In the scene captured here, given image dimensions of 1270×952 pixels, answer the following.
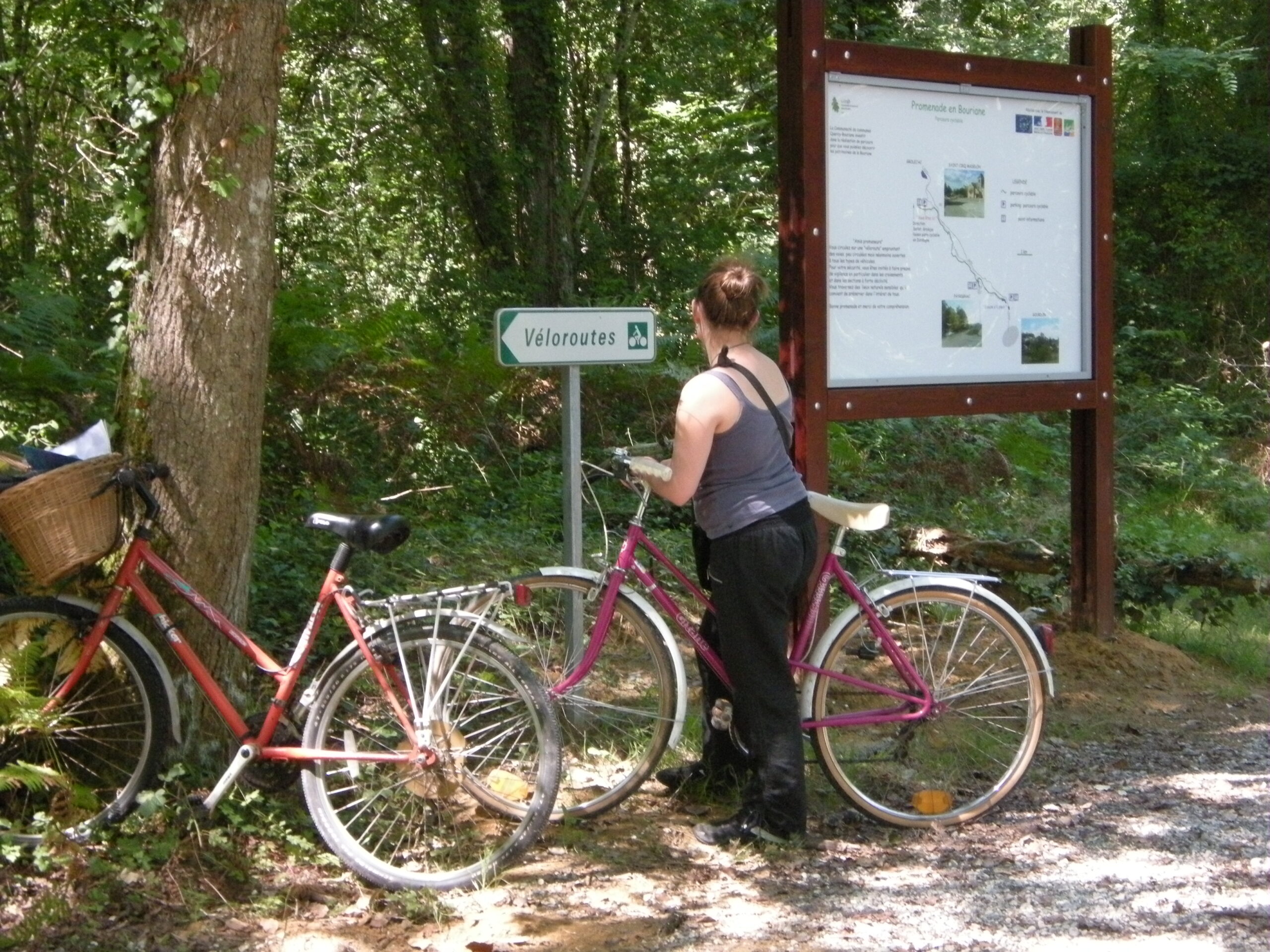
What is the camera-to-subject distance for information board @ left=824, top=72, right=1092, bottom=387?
6.21m

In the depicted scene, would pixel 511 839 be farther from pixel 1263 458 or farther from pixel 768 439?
pixel 1263 458

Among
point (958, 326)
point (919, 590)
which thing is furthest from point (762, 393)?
point (958, 326)

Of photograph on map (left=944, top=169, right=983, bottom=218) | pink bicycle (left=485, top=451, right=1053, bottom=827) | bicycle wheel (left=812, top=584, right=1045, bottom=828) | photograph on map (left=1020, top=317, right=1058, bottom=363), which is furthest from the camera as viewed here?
photograph on map (left=1020, top=317, right=1058, bottom=363)

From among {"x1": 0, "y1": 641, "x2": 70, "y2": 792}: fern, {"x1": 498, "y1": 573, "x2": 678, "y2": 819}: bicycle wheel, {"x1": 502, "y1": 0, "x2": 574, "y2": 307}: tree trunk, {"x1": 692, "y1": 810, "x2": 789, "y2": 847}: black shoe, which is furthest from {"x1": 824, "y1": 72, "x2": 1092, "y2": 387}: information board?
{"x1": 502, "y1": 0, "x2": 574, "y2": 307}: tree trunk

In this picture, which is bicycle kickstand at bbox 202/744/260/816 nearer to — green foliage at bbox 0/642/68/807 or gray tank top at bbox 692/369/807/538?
green foliage at bbox 0/642/68/807

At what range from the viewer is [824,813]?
5141mm

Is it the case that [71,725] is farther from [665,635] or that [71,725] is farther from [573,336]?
[573,336]

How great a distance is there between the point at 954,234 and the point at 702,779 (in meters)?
2.92

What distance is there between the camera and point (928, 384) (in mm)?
6504

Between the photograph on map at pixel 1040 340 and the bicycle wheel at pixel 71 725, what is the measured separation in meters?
4.47

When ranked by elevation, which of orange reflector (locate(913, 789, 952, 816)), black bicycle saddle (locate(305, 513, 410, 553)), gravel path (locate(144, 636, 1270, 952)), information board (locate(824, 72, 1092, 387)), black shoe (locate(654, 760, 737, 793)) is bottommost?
gravel path (locate(144, 636, 1270, 952))

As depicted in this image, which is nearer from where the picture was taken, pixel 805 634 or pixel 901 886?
pixel 901 886

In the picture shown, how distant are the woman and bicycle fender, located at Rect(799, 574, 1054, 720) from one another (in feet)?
0.67

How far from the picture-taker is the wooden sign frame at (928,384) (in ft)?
19.7
